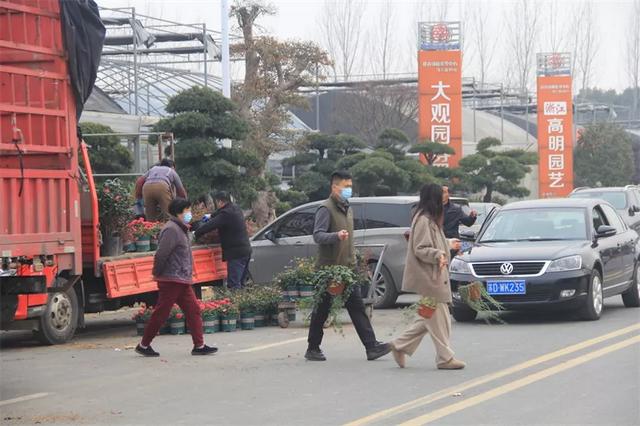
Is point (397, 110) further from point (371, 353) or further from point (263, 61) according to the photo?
point (371, 353)

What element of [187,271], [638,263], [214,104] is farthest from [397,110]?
[187,271]

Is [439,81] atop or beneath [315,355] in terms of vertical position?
atop

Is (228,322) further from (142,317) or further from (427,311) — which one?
(427,311)

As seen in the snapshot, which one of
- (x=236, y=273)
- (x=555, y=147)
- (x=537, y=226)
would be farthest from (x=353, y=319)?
Result: (x=555, y=147)

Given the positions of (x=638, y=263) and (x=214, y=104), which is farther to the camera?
(x=214, y=104)

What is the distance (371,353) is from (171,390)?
236cm

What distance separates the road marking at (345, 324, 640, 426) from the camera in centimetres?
786

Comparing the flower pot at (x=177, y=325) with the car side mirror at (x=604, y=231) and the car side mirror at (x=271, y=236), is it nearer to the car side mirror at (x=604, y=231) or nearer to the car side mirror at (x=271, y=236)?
the car side mirror at (x=271, y=236)

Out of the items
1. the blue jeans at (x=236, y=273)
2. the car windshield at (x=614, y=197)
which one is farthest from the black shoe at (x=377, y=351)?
the car windshield at (x=614, y=197)

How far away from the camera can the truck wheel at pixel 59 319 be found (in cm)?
1262

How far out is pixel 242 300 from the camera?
14305 mm

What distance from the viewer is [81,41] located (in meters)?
11.0

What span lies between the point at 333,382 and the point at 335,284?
139 cm

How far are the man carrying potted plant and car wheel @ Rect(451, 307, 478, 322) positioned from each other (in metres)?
3.51
